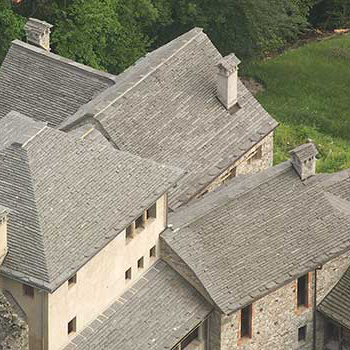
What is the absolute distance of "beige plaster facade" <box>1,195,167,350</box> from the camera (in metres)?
50.4

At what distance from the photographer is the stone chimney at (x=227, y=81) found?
214ft

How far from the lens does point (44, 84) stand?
66.8 meters

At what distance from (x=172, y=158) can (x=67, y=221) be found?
37.8 ft

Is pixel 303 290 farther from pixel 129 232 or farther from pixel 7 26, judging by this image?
pixel 7 26

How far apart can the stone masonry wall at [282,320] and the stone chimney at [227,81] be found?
1080cm

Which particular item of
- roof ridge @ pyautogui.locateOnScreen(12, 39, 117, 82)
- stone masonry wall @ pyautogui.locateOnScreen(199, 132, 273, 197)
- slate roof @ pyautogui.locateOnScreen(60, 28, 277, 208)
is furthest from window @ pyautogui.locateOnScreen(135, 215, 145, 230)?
roof ridge @ pyautogui.locateOnScreen(12, 39, 117, 82)

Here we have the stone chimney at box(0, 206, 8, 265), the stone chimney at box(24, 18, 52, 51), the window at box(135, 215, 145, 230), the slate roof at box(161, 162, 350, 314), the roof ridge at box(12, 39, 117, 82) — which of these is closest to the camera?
the stone chimney at box(0, 206, 8, 265)

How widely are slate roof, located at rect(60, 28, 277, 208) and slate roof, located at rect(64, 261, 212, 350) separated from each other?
5.81 meters

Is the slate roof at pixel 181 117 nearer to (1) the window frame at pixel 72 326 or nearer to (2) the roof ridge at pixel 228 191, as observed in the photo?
(2) the roof ridge at pixel 228 191

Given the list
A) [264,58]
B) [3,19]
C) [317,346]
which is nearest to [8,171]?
[317,346]

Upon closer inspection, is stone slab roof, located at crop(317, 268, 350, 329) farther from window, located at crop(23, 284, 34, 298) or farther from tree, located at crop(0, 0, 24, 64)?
tree, located at crop(0, 0, 24, 64)

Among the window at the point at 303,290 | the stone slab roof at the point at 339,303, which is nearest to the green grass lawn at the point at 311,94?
the stone slab roof at the point at 339,303

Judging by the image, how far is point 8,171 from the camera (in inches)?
2074

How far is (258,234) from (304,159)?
4006mm
